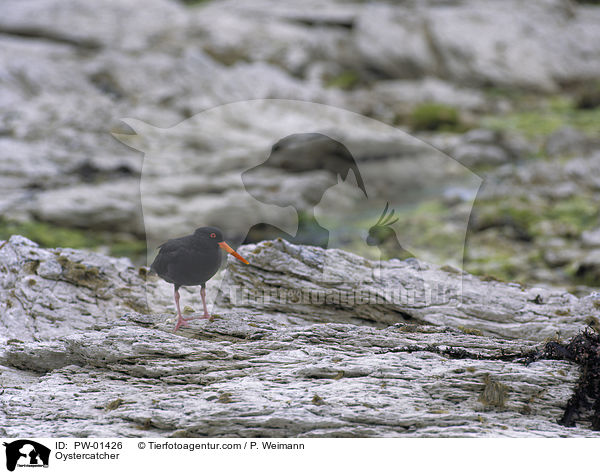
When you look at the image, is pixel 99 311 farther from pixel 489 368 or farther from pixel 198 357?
pixel 489 368

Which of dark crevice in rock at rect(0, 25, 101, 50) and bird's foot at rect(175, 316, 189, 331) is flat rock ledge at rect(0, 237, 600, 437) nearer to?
bird's foot at rect(175, 316, 189, 331)

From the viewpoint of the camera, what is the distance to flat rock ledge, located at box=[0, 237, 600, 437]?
372cm

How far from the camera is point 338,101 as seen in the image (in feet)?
80.3

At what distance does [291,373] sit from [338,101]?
72.4 ft

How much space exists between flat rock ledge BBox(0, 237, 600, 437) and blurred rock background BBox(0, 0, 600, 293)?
157cm

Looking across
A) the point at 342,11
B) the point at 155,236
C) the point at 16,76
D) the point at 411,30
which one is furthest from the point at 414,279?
the point at 342,11

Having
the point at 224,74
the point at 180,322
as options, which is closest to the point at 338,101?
the point at 224,74

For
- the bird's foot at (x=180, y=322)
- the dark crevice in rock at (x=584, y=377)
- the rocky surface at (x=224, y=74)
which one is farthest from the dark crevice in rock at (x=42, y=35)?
the dark crevice in rock at (x=584, y=377)

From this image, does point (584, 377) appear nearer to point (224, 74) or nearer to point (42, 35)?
point (224, 74)

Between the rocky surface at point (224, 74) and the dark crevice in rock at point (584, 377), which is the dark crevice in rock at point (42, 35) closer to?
the rocky surface at point (224, 74)

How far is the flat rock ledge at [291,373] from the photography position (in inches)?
146

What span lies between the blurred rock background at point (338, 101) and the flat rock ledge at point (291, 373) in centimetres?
157

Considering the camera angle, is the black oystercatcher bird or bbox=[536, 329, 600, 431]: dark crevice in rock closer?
bbox=[536, 329, 600, 431]: dark crevice in rock

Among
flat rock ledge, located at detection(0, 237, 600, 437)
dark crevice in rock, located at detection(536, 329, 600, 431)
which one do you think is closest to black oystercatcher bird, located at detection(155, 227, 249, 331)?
flat rock ledge, located at detection(0, 237, 600, 437)
